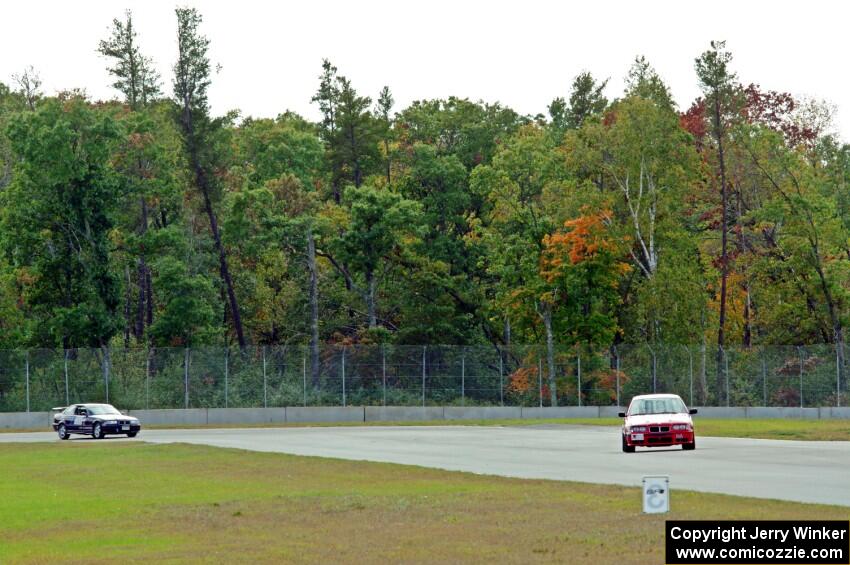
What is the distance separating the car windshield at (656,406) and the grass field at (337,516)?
854 centimetres

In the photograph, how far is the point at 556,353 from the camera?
240 feet

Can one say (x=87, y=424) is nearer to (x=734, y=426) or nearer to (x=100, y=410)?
(x=100, y=410)

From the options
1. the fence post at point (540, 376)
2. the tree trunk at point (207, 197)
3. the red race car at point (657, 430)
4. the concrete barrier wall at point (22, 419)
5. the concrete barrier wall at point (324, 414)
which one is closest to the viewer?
the red race car at point (657, 430)

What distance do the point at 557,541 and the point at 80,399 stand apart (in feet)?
170

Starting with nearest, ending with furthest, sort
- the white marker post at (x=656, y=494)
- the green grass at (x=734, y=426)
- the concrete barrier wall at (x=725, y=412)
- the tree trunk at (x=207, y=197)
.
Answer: the white marker post at (x=656, y=494) < the green grass at (x=734, y=426) < the concrete barrier wall at (x=725, y=412) < the tree trunk at (x=207, y=197)

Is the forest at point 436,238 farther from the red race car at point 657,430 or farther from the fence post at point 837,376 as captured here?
the red race car at point 657,430

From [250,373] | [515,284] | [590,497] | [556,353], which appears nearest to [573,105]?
[515,284]

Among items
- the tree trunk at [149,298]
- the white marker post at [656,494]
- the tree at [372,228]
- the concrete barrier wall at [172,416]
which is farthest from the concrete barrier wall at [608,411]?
the white marker post at [656,494]

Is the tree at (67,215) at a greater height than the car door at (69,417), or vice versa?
the tree at (67,215)

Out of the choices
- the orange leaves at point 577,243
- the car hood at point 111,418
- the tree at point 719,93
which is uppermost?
the tree at point 719,93

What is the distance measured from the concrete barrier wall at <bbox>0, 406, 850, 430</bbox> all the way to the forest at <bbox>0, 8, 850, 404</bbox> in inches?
161

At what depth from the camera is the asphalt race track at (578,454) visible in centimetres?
2489

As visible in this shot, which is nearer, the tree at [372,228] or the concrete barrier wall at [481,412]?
the concrete barrier wall at [481,412]

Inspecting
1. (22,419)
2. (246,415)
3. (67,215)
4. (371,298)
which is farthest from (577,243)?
(22,419)
